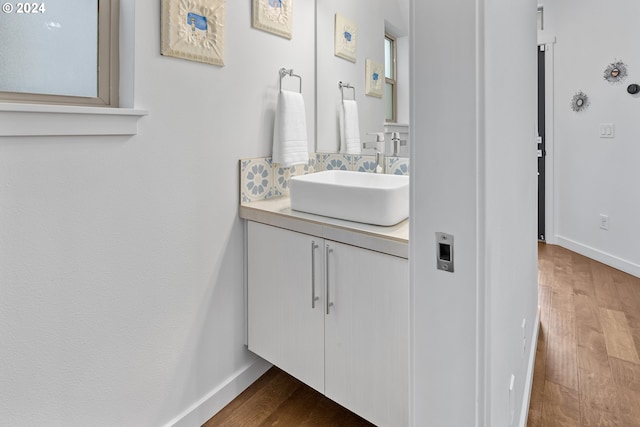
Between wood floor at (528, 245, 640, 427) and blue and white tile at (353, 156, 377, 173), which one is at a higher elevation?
blue and white tile at (353, 156, 377, 173)

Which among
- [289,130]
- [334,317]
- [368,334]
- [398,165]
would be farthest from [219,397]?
[398,165]

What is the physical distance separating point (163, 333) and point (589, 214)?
146 inches

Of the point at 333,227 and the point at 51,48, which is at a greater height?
the point at 51,48

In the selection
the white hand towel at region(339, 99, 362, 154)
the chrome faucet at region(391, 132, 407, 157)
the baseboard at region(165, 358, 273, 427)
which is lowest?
the baseboard at region(165, 358, 273, 427)

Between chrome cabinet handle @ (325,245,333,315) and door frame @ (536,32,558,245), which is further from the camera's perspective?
door frame @ (536,32,558,245)

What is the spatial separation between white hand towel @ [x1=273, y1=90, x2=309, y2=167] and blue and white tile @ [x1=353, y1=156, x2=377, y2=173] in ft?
1.00

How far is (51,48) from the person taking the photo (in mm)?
1123

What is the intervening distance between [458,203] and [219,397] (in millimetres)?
1377

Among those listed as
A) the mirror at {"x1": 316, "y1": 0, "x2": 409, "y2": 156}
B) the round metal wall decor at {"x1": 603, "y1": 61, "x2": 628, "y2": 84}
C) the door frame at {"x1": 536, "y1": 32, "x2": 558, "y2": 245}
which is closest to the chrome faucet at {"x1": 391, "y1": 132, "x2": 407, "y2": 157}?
the mirror at {"x1": 316, "y1": 0, "x2": 409, "y2": 156}

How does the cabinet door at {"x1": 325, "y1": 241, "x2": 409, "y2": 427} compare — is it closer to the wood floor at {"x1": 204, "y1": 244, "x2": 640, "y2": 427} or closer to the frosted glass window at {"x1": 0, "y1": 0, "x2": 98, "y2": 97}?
the wood floor at {"x1": 204, "y1": 244, "x2": 640, "y2": 427}

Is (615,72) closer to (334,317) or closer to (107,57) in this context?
(334,317)

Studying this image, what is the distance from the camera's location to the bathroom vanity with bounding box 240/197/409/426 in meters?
1.22

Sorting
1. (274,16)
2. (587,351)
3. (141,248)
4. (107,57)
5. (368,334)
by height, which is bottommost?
(587,351)

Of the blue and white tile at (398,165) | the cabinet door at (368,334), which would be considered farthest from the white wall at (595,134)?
the cabinet door at (368,334)
